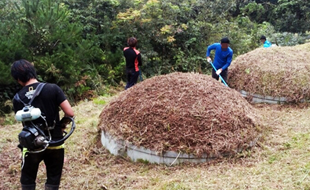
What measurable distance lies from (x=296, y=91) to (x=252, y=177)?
3758mm

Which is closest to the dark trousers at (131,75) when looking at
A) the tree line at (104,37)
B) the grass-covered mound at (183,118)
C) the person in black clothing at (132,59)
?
the person in black clothing at (132,59)

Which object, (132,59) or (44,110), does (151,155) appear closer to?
(44,110)

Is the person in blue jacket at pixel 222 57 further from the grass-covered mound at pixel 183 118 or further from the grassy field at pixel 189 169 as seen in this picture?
the grassy field at pixel 189 169

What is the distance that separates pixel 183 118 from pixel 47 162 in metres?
1.87

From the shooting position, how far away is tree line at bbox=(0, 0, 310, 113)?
7.83 meters

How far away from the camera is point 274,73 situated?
6.86 metres

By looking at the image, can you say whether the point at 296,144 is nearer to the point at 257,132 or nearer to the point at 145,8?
the point at 257,132

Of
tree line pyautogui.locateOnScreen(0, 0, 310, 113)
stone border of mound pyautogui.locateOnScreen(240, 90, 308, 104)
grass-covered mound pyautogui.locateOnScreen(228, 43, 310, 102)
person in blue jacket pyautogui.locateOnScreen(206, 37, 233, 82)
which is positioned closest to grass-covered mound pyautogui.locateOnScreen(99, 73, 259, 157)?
person in blue jacket pyautogui.locateOnScreen(206, 37, 233, 82)

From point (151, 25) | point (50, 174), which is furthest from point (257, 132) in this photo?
point (151, 25)

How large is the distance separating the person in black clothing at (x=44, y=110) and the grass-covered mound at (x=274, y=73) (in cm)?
497

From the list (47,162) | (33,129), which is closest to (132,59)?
(47,162)

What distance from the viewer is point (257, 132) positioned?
446 centimetres

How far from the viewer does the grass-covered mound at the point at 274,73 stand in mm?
6508

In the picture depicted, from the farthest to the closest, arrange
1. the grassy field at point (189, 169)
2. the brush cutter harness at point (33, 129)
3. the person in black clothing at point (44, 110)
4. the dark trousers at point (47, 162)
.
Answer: the grassy field at point (189, 169) < the dark trousers at point (47, 162) < the person in black clothing at point (44, 110) < the brush cutter harness at point (33, 129)
